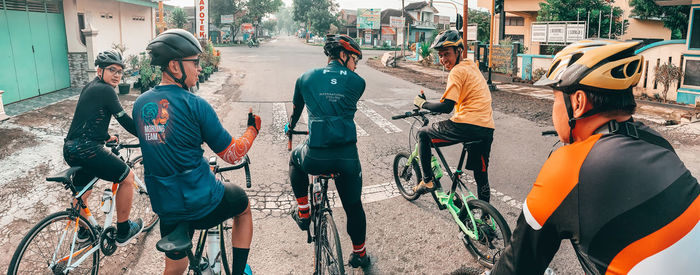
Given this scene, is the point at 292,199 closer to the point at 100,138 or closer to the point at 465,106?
the point at 100,138

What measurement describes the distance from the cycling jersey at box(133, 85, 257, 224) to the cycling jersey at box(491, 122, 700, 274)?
6.00 ft

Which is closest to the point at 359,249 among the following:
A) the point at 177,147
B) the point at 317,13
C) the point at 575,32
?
the point at 177,147

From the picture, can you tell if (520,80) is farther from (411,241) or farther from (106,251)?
(106,251)

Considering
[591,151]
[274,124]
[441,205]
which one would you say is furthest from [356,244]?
[274,124]

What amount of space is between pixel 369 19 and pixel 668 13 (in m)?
49.0

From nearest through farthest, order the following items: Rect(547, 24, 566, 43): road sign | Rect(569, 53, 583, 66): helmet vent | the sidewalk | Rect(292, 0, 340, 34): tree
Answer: Rect(569, 53, 583, 66): helmet vent
the sidewalk
Rect(547, 24, 566, 43): road sign
Rect(292, 0, 340, 34): tree

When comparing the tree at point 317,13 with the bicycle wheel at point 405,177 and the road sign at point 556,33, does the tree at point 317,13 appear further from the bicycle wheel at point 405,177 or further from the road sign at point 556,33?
the bicycle wheel at point 405,177

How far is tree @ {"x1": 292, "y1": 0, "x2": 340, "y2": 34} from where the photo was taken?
71188 millimetres

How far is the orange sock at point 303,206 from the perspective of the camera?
383cm

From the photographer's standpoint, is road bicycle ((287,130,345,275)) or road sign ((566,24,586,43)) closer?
road bicycle ((287,130,345,275))

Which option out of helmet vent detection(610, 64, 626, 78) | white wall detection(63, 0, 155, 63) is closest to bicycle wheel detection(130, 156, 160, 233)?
helmet vent detection(610, 64, 626, 78)

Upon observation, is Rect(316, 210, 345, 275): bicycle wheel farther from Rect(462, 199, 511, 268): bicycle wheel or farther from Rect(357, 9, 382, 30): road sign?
Rect(357, 9, 382, 30): road sign

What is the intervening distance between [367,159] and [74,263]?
4.67m

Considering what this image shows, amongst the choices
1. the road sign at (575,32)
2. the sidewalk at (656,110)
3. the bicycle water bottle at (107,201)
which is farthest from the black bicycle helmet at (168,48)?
the road sign at (575,32)
